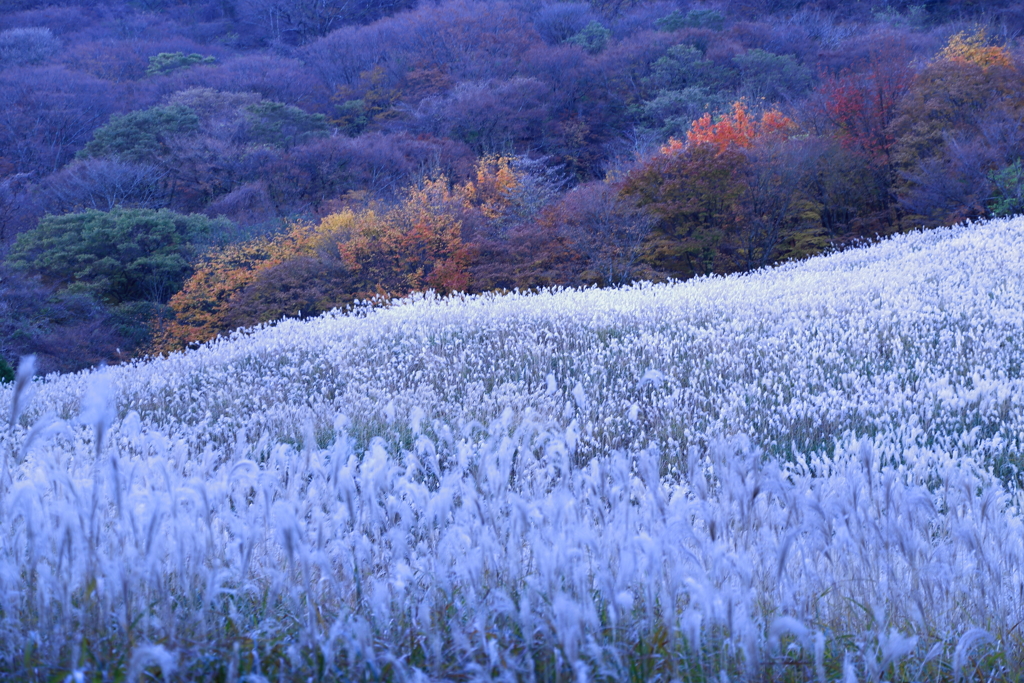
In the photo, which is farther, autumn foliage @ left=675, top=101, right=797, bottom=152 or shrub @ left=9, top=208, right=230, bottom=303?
shrub @ left=9, top=208, right=230, bottom=303

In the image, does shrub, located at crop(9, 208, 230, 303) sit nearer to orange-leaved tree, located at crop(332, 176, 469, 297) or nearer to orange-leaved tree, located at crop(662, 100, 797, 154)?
orange-leaved tree, located at crop(332, 176, 469, 297)

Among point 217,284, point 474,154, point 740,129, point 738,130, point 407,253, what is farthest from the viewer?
point 474,154

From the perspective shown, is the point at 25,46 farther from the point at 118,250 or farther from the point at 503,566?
the point at 503,566

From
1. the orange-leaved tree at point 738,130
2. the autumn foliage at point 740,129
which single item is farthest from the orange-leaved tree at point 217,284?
the autumn foliage at point 740,129

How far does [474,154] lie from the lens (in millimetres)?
38500

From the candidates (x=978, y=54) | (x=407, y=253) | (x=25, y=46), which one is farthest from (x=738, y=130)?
(x=25, y=46)

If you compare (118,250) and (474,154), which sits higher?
(474,154)

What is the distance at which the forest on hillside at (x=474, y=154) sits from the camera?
23734 mm

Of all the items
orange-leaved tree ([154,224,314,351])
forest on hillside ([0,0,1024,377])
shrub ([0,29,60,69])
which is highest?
shrub ([0,29,60,69])

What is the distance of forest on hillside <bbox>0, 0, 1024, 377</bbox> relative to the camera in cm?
2373

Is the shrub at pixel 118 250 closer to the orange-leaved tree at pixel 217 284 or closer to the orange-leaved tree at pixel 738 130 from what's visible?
the orange-leaved tree at pixel 217 284

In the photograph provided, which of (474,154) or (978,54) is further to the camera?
(474,154)

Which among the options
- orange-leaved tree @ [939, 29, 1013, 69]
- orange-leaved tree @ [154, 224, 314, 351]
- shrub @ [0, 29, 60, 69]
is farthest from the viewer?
shrub @ [0, 29, 60, 69]

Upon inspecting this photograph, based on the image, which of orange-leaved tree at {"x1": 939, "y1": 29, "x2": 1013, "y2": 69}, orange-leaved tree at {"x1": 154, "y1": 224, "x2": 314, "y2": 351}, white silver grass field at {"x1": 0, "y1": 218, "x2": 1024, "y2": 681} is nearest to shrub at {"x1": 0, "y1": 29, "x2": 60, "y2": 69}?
orange-leaved tree at {"x1": 154, "y1": 224, "x2": 314, "y2": 351}
